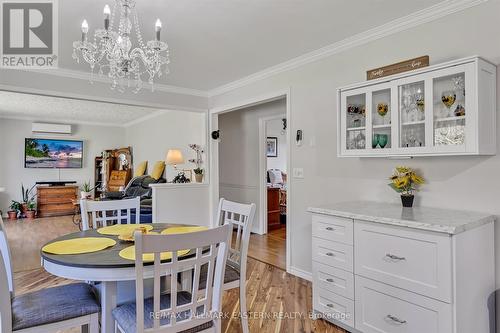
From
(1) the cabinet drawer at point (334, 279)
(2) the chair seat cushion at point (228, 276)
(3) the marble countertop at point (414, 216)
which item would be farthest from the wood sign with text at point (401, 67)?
(2) the chair seat cushion at point (228, 276)

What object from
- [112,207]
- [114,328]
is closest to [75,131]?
[112,207]

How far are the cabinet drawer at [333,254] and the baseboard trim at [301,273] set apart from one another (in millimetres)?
901

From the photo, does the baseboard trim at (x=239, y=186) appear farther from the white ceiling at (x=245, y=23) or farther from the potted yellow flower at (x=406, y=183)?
the potted yellow flower at (x=406, y=183)

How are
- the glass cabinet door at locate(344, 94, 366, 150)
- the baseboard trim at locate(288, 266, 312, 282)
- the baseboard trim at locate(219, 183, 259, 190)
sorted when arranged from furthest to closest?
1. the baseboard trim at locate(219, 183, 259, 190)
2. the baseboard trim at locate(288, 266, 312, 282)
3. the glass cabinet door at locate(344, 94, 366, 150)

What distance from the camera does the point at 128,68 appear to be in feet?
7.50

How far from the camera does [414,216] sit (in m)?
1.93

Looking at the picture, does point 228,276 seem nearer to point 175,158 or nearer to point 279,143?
point 175,158

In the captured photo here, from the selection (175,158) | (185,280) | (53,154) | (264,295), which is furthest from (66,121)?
(185,280)

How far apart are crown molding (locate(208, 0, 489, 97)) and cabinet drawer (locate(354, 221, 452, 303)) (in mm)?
1614

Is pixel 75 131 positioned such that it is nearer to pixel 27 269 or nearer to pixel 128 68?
pixel 27 269

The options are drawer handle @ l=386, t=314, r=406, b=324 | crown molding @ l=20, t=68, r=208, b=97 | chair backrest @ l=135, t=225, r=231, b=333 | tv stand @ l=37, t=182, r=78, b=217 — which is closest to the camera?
chair backrest @ l=135, t=225, r=231, b=333

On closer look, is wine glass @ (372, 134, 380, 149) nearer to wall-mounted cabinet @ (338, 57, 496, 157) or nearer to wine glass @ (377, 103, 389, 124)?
wall-mounted cabinet @ (338, 57, 496, 157)

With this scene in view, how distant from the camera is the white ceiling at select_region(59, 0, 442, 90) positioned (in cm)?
221

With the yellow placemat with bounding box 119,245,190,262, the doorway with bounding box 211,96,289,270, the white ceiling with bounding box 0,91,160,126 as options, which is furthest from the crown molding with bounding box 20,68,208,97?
the yellow placemat with bounding box 119,245,190,262
